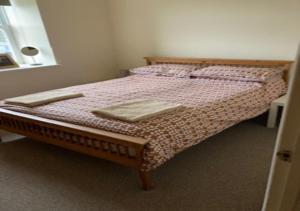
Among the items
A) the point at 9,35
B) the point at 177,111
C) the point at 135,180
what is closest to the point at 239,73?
the point at 177,111

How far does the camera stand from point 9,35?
3.46 m

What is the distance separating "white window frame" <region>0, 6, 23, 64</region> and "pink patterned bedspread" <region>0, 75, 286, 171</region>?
1.40 m

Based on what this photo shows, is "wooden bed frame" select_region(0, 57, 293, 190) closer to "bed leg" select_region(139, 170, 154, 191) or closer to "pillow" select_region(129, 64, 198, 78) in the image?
"bed leg" select_region(139, 170, 154, 191)

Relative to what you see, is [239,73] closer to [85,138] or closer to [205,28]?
[205,28]

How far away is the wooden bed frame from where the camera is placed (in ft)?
5.03

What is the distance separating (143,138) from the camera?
4.94ft

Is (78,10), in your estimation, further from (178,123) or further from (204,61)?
(178,123)

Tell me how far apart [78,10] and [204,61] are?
213 centimetres

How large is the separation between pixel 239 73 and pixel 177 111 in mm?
1259

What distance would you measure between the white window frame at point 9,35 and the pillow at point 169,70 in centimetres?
181

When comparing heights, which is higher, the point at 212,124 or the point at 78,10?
the point at 78,10

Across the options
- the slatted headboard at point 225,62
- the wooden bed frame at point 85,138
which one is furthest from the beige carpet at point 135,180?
the slatted headboard at point 225,62

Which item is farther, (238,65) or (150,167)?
(238,65)

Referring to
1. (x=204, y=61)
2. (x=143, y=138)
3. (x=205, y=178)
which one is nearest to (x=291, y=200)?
(x=143, y=138)
